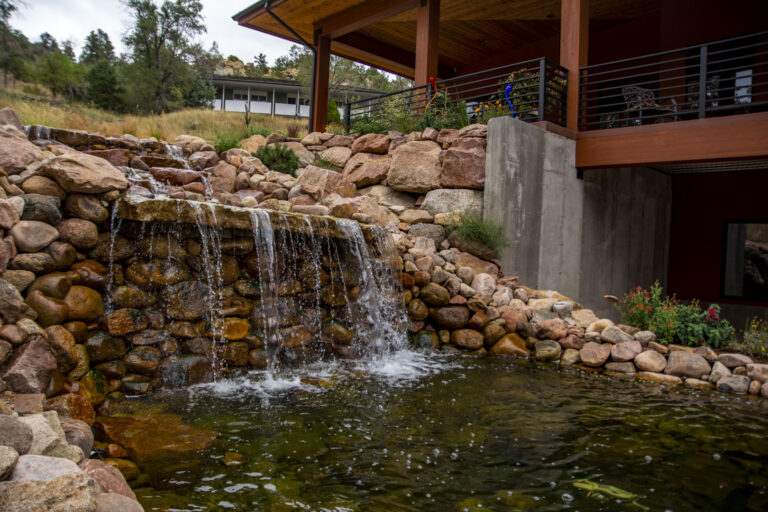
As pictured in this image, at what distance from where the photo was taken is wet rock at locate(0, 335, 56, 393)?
3.06m

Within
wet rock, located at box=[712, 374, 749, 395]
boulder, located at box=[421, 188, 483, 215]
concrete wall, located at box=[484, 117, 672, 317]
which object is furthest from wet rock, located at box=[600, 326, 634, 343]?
boulder, located at box=[421, 188, 483, 215]

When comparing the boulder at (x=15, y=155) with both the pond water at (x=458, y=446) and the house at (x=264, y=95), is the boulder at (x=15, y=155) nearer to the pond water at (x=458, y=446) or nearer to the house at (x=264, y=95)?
the pond water at (x=458, y=446)

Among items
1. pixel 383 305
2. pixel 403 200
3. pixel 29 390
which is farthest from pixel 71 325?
pixel 403 200

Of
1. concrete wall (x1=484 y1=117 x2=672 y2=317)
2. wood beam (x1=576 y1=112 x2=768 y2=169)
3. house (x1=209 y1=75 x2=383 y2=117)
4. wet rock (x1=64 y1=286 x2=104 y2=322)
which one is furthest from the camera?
house (x1=209 y1=75 x2=383 y2=117)

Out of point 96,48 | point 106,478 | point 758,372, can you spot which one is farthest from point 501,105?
point 96,48

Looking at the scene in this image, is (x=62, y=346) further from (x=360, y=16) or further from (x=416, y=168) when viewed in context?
(x=360, y=16)

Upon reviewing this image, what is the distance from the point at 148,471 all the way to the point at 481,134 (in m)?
6.87

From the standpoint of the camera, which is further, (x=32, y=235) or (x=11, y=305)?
(x=32, y=235)

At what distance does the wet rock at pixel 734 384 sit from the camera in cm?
518

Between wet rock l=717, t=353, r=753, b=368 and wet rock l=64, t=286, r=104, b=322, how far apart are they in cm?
633

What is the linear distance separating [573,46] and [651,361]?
5907 mm

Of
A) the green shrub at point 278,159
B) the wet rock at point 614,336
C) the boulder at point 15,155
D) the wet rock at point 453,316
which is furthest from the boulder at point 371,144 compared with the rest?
the boulder at point 15,155

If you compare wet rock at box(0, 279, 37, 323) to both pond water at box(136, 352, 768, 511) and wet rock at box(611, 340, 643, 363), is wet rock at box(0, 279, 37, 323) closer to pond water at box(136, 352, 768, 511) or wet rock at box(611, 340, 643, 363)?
pond water at box(136, 352, 768, 511)

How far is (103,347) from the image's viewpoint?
4.06 m
